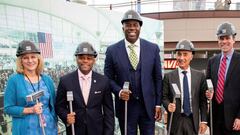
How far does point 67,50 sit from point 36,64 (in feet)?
5.92

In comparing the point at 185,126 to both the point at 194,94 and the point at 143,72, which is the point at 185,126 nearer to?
the point at 194,94

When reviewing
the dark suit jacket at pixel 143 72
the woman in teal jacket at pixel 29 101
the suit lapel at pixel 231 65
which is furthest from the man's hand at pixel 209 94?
the woman in teal jacket at pixel 29 101

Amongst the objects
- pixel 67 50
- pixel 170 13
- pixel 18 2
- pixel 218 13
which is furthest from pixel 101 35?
pixel 218 13

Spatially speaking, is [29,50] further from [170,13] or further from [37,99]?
[170,13]

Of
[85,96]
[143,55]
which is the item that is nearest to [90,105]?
[85,96]

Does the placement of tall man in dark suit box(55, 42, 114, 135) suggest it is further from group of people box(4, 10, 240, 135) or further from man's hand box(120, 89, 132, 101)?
man's hand box(120, 89, 132, 101)

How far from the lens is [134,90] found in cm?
292

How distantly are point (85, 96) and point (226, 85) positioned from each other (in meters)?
1.50

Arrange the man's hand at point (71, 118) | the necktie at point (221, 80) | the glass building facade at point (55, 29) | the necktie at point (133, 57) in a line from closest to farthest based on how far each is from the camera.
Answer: the man's hand at point (71, 118) → the necktie at point (133, 57) → the necktie at point (221, 80) → the glass building facade at point (55, 29)

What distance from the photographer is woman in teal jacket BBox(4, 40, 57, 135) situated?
2424 millimetres

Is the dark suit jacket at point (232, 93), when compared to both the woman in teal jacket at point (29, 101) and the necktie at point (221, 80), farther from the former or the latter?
the woman in teal jacket at point (29, 101)

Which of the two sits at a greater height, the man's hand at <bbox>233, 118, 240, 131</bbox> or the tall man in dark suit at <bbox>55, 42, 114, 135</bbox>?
the tall man in dark suit at <bbox>55, 42, 114, 135</bbox>

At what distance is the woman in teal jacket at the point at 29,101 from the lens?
7.95 ft

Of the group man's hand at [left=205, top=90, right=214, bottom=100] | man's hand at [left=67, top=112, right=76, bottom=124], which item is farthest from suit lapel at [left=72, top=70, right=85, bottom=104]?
man's hand at [left=205, top=90, right=214, bottom=100]
